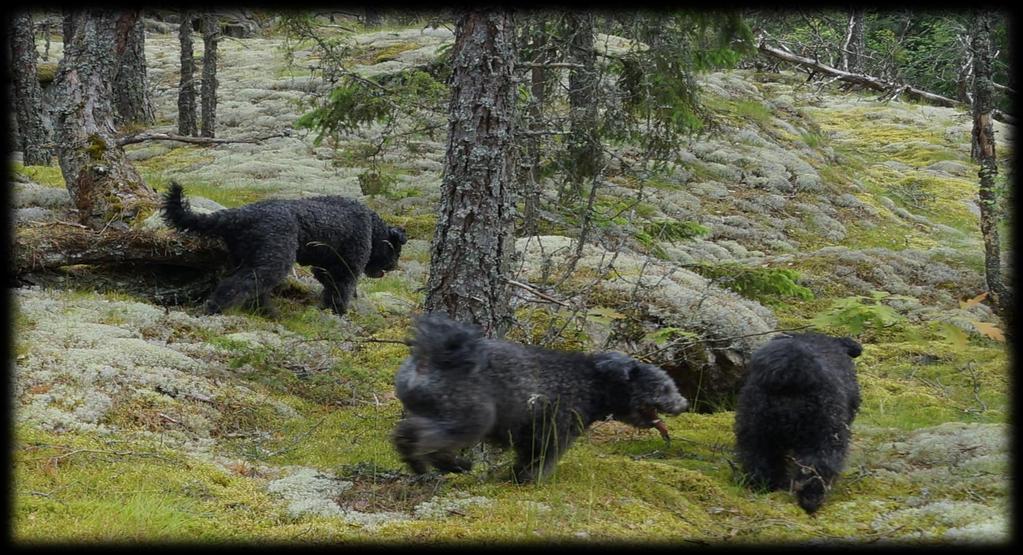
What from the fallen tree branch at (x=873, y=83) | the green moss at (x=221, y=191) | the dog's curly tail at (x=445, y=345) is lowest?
the green moss at (x=221, y=191)

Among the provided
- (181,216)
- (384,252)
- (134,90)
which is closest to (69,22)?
(134,90)

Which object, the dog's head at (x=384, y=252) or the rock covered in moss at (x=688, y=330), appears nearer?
the rock covered in moss at (x=688, y=330)

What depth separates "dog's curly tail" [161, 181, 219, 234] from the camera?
10453 millimetres

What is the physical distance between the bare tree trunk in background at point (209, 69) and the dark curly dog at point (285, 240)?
11.8 meters

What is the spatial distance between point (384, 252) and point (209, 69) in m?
12.6

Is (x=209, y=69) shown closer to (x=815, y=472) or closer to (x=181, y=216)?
(x=181, y=216)

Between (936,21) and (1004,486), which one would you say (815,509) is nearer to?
(1004,486)

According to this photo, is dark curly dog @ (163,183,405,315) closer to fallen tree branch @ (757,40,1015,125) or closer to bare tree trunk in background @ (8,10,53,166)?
fallen tree branch @ (757,40,1015,125)

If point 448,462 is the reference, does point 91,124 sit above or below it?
above

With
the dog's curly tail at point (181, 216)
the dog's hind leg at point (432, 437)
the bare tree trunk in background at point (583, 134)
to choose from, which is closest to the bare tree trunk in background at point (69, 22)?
the dog's curly tail at point (181, 216)

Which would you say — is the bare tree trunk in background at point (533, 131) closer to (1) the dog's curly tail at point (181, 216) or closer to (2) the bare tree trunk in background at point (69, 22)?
(1) the dog's curly tail at point (181, 216)

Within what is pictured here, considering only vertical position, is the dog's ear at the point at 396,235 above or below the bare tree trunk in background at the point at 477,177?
below

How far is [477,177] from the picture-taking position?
23.9 feet

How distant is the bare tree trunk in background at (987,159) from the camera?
1444cm
